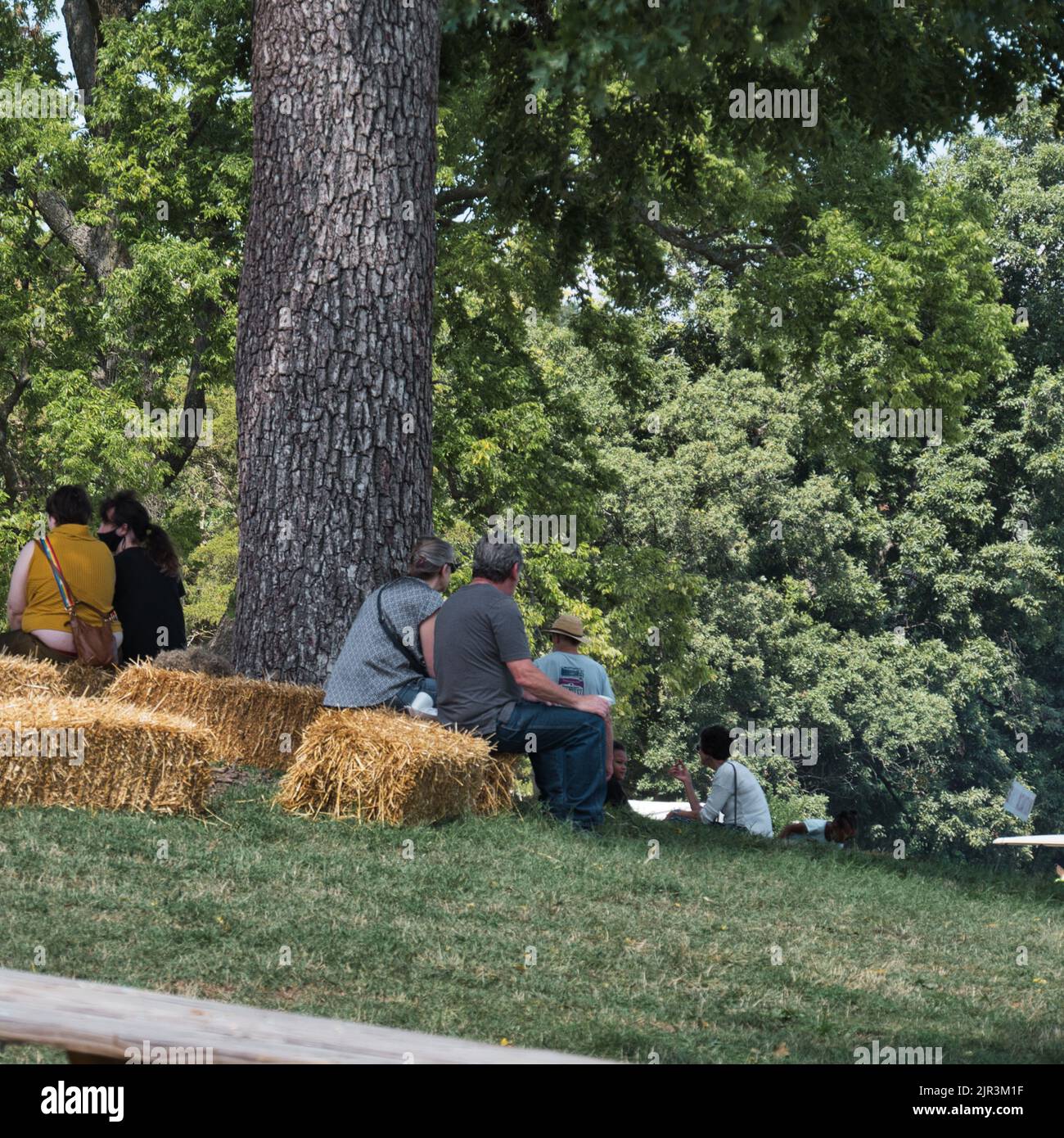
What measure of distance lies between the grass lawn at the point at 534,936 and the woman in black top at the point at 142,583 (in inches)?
95.7

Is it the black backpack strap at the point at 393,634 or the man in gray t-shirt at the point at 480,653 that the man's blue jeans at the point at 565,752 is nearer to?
the man in gray t-shirt at the point at 480,653

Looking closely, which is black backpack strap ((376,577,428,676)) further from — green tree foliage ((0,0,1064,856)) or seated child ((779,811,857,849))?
seated child ((779,811,857,849))

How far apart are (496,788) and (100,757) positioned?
226 cm

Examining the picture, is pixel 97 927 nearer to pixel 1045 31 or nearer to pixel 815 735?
pixel 1045 31

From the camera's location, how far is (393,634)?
9.23 meters

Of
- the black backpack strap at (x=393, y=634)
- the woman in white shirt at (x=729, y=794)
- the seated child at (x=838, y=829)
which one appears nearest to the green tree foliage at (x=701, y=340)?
the black backpack strap at (x=393, y=634)

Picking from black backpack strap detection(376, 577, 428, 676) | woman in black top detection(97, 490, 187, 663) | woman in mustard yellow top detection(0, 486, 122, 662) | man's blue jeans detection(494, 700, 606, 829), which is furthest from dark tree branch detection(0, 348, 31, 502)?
man's blue jeans detection(494, 700, 606, 829)

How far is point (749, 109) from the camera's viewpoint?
13.2 meters

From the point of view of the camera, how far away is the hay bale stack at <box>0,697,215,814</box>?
7.70m

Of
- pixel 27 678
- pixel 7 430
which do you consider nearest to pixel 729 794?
pixel 27 678

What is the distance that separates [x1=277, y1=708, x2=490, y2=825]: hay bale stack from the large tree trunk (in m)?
1.58

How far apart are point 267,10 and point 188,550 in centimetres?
1702

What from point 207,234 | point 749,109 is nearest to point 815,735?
point 207,234

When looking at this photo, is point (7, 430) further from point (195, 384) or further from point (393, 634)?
point (393, 634)
